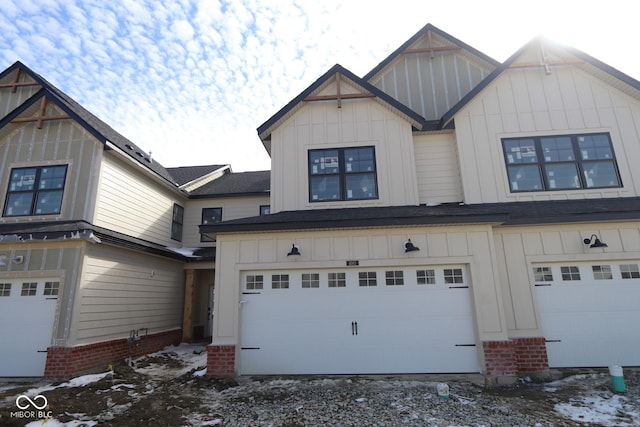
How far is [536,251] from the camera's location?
811 cm

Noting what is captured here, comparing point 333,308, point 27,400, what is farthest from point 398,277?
point 27,400

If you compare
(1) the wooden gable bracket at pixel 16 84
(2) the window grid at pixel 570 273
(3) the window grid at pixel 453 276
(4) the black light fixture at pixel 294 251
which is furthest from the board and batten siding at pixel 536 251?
(1) the wooden gable bracket at pixel 16 84

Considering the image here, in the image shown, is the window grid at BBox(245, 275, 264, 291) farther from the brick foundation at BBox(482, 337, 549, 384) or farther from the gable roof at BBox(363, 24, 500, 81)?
the gable roof at BBox(363, 24, 500, 81)

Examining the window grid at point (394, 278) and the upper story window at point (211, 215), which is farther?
the upper story window at point (211, 215)

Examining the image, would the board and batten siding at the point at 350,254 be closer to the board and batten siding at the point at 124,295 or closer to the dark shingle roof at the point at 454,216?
the dark shingle roof at the point at 454,216

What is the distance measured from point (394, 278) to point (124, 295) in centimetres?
834

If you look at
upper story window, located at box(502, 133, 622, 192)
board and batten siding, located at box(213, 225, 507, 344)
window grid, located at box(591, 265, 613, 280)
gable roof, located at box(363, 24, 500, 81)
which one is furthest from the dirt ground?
gable roof, located at box(363, 24, 500, 81)

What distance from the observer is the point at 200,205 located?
611 inches

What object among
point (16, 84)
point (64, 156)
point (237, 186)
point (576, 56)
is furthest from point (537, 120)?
point (16, 84)

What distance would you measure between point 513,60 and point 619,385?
8.51 metres

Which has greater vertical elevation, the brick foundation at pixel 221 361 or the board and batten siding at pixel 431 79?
the board and batten siding at pixel 431 79

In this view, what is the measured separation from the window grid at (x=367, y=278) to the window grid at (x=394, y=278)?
28 cm

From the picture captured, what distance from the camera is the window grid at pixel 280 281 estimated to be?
26.7 ft

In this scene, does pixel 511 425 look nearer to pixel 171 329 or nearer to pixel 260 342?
pixel 260 342
